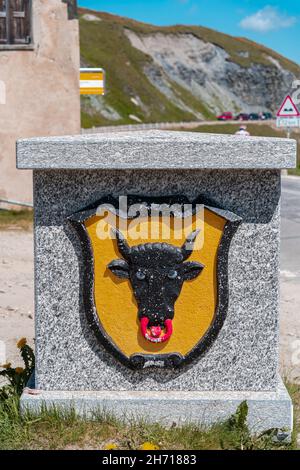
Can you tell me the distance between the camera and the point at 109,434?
3740 millimetres

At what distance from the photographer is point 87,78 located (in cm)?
1371

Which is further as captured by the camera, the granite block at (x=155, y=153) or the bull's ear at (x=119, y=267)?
the bull's ear at (x=119, y=267)

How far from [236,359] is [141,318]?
549 millimetres

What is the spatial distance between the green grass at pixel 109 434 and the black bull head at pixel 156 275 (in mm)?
480

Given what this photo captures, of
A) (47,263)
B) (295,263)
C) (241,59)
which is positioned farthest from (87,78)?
(241,59)

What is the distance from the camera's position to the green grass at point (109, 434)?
365cm

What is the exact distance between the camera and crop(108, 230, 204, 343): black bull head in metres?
3.87

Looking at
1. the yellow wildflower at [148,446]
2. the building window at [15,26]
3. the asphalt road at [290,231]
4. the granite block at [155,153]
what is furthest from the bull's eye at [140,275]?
the building window at [15,26]

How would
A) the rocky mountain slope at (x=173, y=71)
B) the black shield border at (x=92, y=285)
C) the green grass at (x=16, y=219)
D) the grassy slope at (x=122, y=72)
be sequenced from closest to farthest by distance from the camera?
the black shield border at (x=92, y=285) → the green grass at (x=16, y=219) → the grassy slope at (x=122, y=72) → the rocky mountain slope at (x=173, y=71)

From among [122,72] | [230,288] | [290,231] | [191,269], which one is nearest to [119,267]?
[191,269]

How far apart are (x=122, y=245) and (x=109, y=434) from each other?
957 mm

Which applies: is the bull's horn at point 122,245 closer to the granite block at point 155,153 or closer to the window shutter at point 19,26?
the granite block at point 155,153

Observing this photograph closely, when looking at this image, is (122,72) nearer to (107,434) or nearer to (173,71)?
(173,71)

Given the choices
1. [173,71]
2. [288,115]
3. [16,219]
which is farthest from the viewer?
[173,71]
